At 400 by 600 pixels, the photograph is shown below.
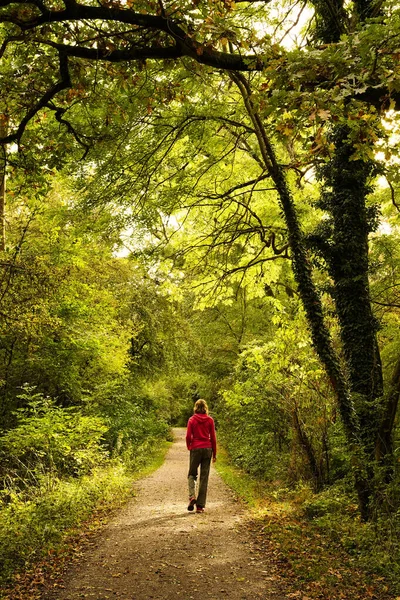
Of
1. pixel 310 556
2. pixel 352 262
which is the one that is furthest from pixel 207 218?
pixel 310 556

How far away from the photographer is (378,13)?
8594 mm

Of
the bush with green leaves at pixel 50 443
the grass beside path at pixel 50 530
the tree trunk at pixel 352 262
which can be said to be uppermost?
the tree trunk at pixel 352 262

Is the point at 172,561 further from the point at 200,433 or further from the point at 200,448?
the point at 200,433

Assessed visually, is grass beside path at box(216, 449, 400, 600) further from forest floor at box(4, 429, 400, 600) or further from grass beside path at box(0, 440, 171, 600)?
grass beside path at box(0, 440, 171, 600)

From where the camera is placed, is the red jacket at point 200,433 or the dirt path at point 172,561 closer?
the dirt path at point 172,561

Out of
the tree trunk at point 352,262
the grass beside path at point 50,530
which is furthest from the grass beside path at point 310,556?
the grass beside path at point 50,530

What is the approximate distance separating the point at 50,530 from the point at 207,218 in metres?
8.63

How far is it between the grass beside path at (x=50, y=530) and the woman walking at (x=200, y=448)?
168 centimetres

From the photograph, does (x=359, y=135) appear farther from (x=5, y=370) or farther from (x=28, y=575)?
(x=5, y=370)

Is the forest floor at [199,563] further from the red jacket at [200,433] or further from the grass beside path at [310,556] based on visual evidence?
the red jacket at [200,433]

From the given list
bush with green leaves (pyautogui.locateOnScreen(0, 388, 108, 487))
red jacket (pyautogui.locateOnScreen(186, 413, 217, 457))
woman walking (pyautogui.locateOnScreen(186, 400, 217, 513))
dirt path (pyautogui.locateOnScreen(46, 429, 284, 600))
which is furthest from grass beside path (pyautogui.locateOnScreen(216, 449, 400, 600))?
bush with green leaves (pyautogui.locateOnScreen(0, 388, 108, 487))

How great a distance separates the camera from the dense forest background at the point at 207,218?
4.18 m

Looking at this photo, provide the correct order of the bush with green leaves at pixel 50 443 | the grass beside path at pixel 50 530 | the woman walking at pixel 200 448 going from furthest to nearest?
the bush with green leaves at pixel 50 443
the woman walking at pixel 200 448
the grass beside path at pixel 50 530

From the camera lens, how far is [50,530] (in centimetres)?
648
